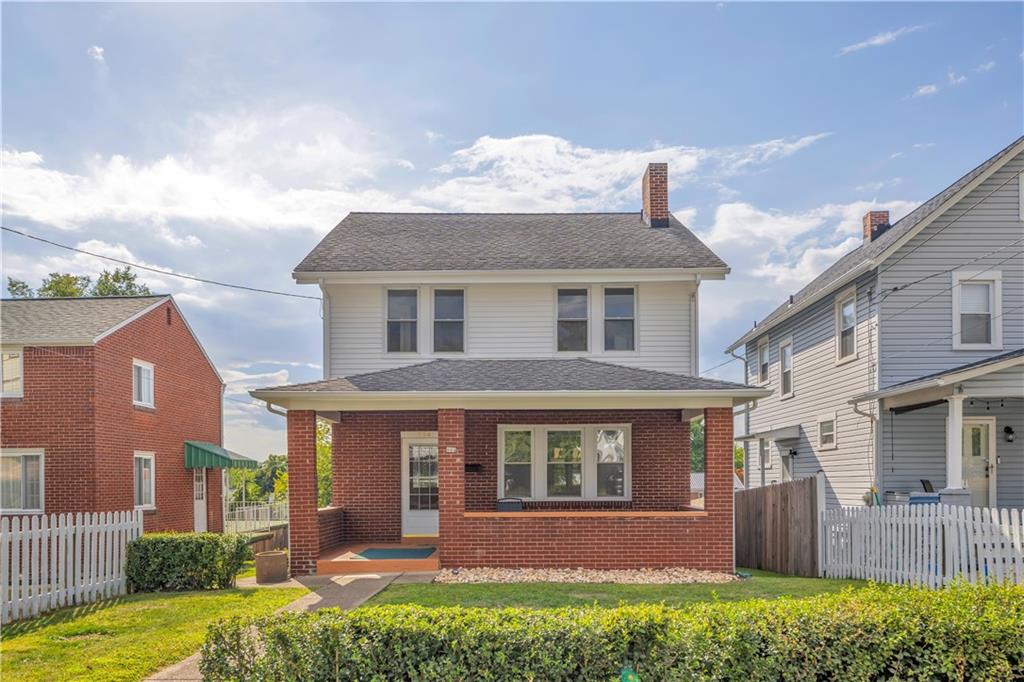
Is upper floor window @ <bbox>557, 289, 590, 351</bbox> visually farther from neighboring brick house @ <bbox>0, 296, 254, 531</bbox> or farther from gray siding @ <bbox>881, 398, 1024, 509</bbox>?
neighboring brick house @ <bbox>0, 296, 254, 531</bbox>

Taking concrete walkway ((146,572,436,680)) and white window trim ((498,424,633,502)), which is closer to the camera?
concrete walkway ((146,572,436,680))

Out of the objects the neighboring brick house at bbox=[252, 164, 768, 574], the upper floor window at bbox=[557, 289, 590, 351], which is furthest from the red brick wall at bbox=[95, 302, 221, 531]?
the upper floor window at bbox=[557, 289, 590, 351]

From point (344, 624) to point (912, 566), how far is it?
946 cm

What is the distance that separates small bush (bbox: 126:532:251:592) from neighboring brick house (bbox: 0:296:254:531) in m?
6.62

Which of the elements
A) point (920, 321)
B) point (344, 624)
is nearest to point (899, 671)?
point (344, 624)

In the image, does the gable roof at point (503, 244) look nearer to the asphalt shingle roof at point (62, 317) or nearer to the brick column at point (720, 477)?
the brick column at point (720, 477)

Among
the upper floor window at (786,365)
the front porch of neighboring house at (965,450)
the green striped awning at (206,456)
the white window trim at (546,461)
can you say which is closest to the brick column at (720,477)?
the white window trim at (546,461)

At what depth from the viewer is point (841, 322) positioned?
18.1 meters

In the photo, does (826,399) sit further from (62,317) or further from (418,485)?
(62,317)

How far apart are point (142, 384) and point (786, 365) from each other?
60.4 ft

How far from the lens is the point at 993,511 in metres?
10.2

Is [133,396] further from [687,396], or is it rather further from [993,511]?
[993,511]

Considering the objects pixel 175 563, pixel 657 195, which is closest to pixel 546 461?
pixel 175 563

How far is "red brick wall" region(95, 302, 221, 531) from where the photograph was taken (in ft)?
59.9
